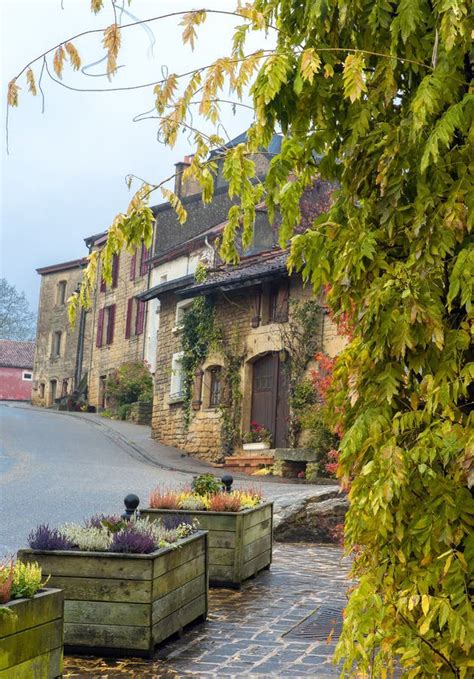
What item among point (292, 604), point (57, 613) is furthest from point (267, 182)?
point (292, 604)

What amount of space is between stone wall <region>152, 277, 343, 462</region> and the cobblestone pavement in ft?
40.8

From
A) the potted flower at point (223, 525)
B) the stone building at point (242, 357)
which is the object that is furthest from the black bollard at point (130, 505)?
the stone building at point (242, 357)

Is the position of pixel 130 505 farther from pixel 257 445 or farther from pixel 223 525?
pixel 257 445

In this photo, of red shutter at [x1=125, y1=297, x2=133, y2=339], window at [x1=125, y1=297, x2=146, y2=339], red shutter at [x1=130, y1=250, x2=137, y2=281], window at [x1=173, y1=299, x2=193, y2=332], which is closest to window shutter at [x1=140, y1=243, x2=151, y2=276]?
red shutter at [x1=130, y1=250, x2=137, y2=281]

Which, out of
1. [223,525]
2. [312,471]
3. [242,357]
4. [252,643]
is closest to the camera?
[252,643]

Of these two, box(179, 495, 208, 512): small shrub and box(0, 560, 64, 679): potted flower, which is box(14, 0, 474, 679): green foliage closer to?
box(0, 560, 64, 679): potted flower

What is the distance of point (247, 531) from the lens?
8.32 m

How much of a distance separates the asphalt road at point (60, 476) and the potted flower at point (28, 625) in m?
5.21

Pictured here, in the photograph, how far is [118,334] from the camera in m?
39.8

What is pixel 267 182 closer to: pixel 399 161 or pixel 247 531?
pixel 399 161

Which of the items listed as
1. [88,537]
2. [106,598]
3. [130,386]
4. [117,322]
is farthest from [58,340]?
[106,598]

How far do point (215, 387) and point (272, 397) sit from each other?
2.74 metres

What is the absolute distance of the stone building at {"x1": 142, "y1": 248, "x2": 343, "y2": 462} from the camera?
72.2 feet

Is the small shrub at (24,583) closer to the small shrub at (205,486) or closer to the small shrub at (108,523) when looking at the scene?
the small shrub at (108,523)
